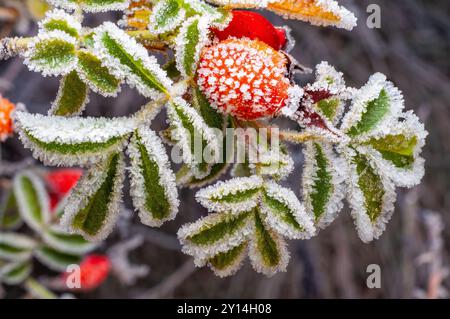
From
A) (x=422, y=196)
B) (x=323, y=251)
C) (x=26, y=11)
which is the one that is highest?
(x=26, y=11)

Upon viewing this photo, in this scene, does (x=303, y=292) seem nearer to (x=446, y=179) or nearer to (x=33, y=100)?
(x=446, y=179)

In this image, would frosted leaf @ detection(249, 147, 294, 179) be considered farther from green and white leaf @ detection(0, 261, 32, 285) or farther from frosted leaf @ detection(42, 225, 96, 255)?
green and white leaf @ detection(0, 261, 32, 285)

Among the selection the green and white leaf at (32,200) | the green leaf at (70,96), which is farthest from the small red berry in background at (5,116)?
the green and white leaf at (32,200)

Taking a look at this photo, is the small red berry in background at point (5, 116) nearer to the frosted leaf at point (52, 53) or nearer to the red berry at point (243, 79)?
the frosted leaf at point (52, 53)

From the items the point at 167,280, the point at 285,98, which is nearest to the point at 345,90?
the point at 285,98

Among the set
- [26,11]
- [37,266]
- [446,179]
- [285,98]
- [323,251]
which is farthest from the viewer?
[446,179]

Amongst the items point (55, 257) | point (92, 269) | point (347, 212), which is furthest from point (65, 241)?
point (347, 212)
